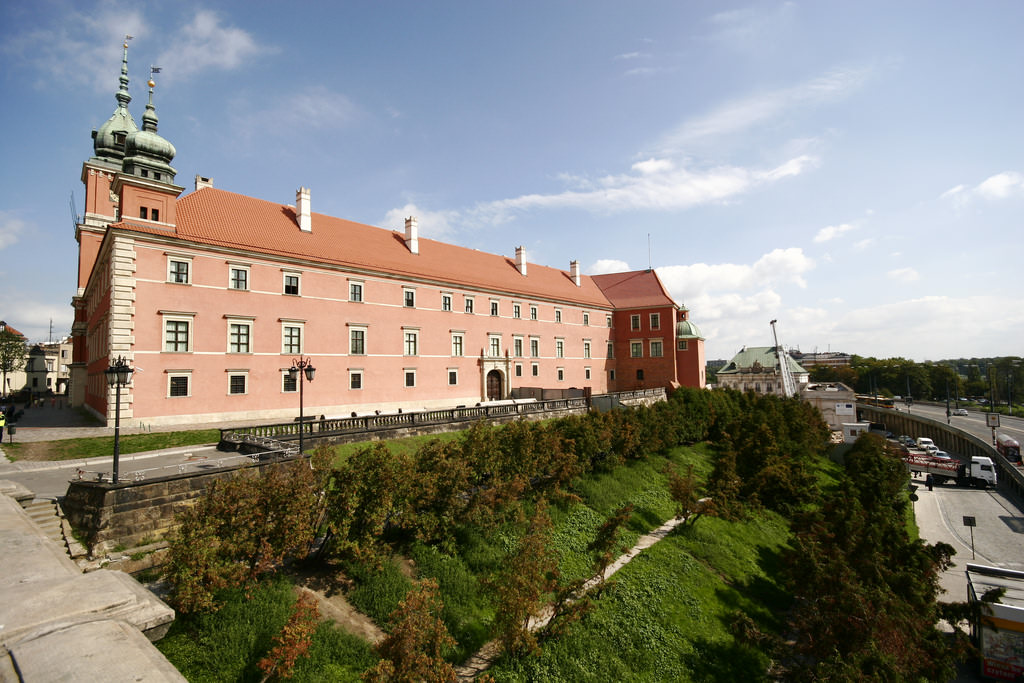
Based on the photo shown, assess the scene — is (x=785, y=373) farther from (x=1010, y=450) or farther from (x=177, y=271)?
(x=177, y=271)

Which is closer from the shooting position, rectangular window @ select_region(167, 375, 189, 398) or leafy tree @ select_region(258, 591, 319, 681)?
leafy tree @ select_region(258, 591, 319, 681)

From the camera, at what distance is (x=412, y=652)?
8.26 meters

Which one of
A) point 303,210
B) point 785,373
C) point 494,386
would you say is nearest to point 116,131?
point 303,210

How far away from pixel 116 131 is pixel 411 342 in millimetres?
30747

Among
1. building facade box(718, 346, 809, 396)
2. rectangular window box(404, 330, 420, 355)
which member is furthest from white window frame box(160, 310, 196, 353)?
building facade box(718, 346, 809, 396)

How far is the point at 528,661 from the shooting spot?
36.4ft

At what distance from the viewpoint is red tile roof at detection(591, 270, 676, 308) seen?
173ft

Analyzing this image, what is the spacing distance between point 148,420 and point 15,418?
1260 cm

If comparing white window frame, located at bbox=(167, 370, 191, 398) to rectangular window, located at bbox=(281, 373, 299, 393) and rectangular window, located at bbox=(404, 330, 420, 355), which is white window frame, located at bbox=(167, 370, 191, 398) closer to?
rectangular window, located at bbox=(281, 373, 299, 393)

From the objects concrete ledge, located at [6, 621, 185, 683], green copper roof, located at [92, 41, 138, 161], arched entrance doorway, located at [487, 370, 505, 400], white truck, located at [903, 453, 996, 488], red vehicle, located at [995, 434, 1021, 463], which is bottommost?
white truck, located at [903, 453, 996, 488]

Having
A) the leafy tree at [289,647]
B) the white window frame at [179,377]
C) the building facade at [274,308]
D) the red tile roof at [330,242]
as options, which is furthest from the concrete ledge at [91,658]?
the red tile roof at [330,242]

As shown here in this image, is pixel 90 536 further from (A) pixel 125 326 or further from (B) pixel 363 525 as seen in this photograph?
(A) pixel 125 326

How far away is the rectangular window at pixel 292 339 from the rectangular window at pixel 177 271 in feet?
18.0

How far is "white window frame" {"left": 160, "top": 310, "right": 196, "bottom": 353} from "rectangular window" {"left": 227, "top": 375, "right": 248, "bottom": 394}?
244cm
